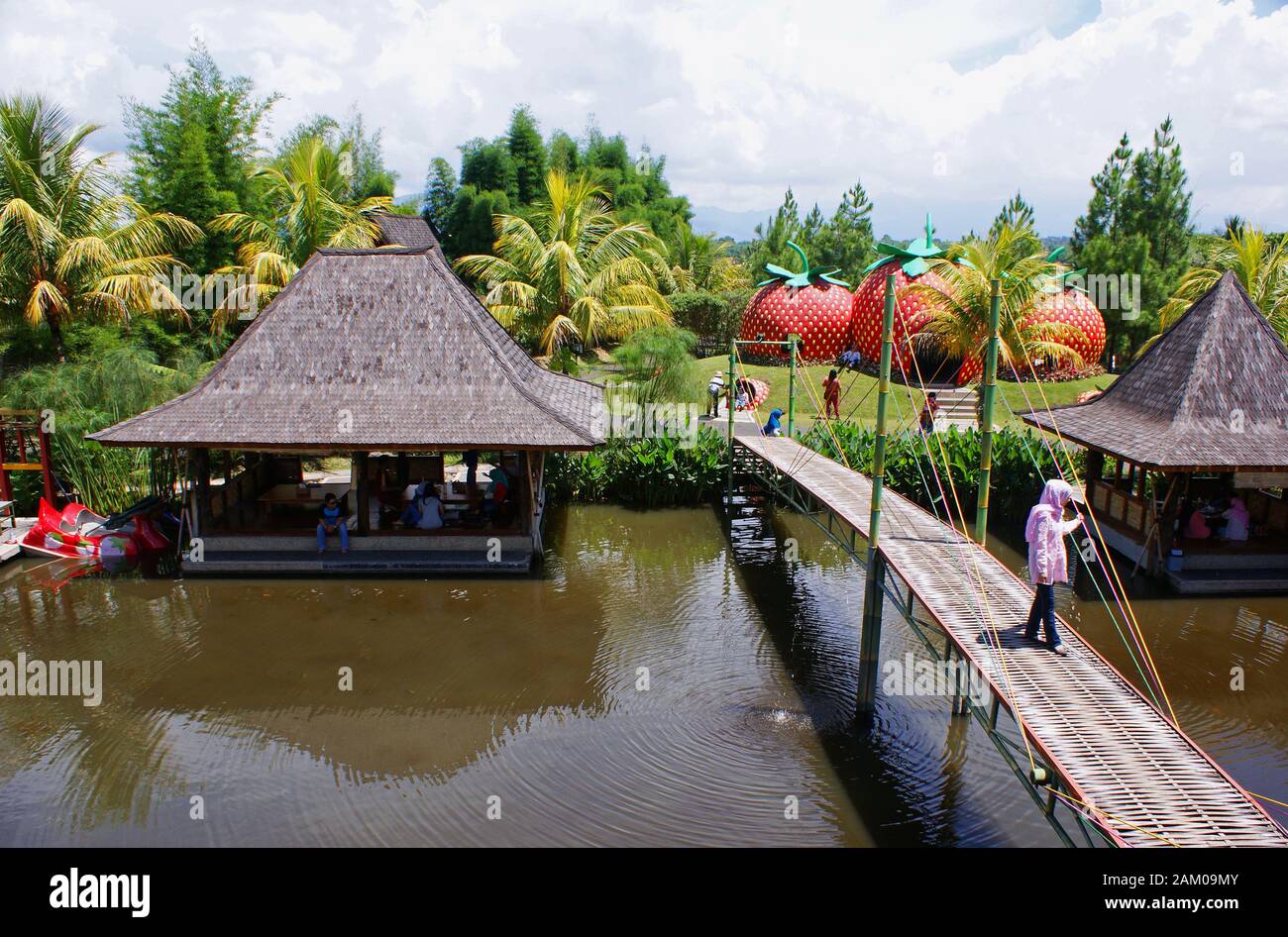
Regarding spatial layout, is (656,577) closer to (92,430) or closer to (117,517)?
(117,517)

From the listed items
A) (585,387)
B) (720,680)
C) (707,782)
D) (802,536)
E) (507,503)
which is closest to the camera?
(707,782)

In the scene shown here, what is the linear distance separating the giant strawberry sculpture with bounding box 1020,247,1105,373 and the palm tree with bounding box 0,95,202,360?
80.9 feet

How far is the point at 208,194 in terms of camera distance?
26.1m

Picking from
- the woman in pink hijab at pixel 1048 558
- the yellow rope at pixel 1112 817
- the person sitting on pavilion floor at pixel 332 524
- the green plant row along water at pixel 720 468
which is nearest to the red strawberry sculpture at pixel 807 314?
the green plant row along water at pixel 720 468

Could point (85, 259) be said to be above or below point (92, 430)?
above

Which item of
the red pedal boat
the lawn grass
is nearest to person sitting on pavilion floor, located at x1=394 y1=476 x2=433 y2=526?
the red pedal boat

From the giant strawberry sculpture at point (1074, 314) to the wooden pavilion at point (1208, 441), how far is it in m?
12.8

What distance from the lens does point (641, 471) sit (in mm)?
20141

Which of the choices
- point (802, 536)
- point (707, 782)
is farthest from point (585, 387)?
point (707, 782)

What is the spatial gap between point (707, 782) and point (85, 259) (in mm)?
17244

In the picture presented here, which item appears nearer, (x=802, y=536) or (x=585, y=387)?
(x=802, y=536)

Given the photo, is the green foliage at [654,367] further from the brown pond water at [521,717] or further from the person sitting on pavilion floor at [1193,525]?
the person sitting on pavilion floor at [1193,525]

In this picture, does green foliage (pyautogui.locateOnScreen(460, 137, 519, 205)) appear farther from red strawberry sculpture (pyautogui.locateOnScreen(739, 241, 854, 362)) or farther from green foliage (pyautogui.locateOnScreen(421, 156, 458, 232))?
red strawberry sculpture (pyautogui.locateOnScreen(739, 241, 854, 362))

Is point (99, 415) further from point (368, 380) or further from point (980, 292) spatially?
point (980, 292)
